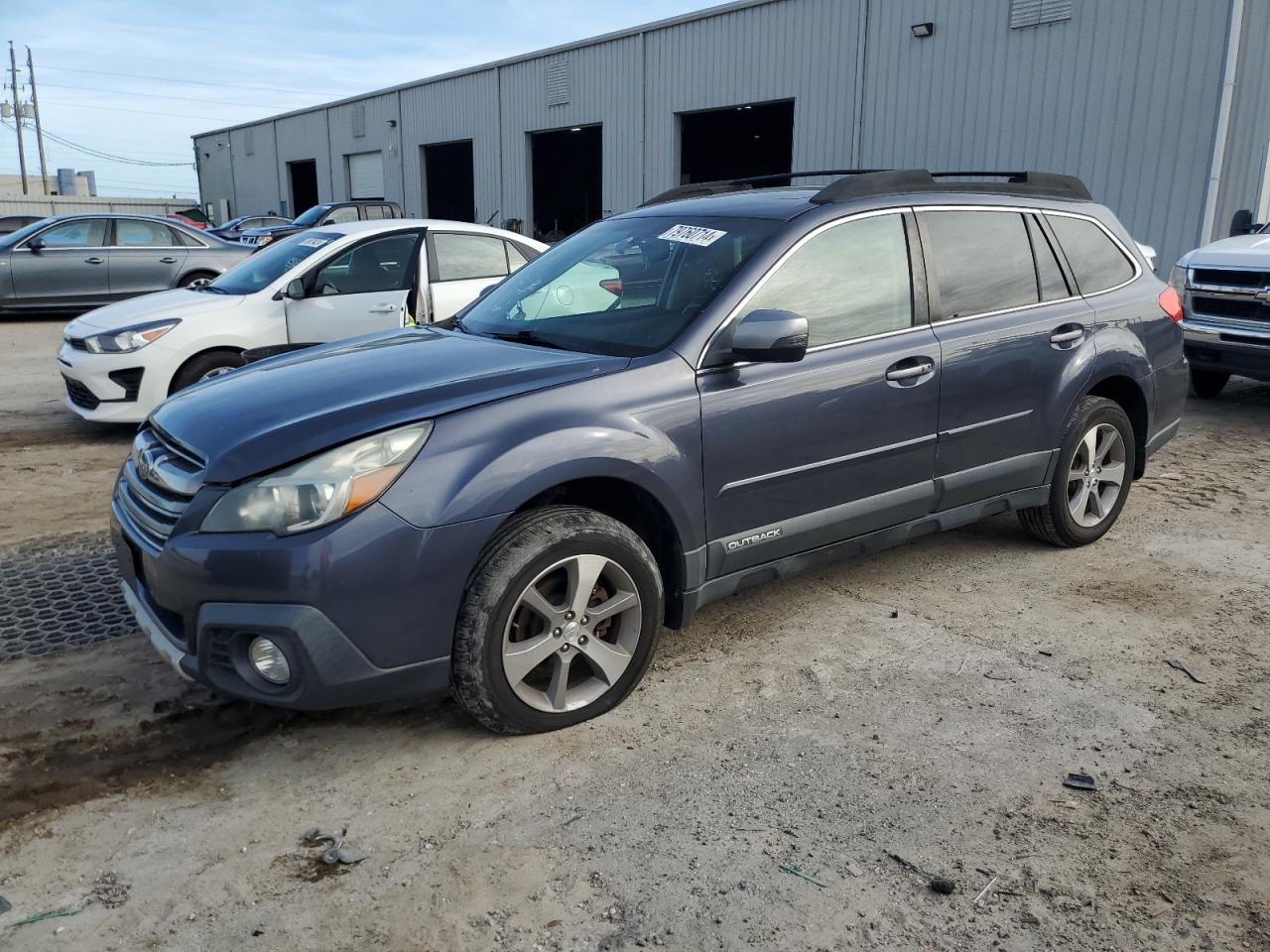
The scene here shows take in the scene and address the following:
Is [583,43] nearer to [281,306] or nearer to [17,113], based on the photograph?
[281,306]

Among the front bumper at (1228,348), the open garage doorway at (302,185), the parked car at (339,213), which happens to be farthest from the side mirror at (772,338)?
the open garage doorway at (302,185)

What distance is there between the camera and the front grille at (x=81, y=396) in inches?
286

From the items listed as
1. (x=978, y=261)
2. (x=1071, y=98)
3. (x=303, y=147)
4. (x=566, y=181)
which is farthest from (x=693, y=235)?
(x=303, y=147)

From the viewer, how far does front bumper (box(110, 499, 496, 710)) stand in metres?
2.85

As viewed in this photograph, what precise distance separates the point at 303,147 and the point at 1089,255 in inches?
1417

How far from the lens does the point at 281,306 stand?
7578mm

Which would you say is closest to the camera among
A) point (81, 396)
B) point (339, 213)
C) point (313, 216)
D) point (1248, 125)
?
point (81, 396)

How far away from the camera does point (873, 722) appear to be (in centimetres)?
343

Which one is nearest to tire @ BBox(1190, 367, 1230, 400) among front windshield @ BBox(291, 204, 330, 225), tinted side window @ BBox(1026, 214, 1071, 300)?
tinted side window @ BBox(1026, 214, 1071, 300)

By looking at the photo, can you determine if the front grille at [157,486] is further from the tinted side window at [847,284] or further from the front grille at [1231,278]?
the front grille at [1231,278]

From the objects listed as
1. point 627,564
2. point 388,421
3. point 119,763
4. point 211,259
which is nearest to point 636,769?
point 627,564

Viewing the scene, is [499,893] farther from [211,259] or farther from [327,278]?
[211,259]

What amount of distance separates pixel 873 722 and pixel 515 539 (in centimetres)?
136

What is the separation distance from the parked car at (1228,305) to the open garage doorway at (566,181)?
20.9 metres
